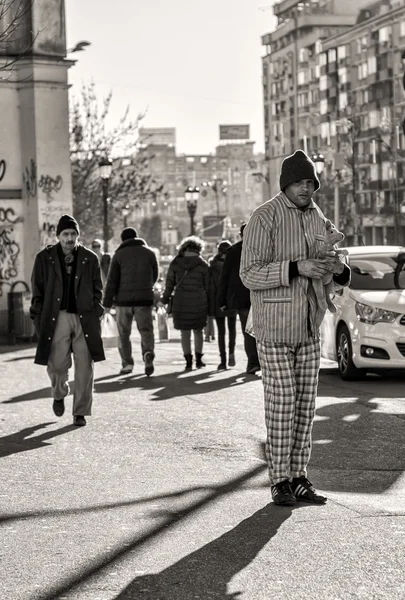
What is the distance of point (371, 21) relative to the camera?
101750 mm

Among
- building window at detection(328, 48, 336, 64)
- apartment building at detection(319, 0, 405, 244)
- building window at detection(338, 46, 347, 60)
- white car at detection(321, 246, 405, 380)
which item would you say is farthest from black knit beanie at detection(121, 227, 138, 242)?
building window at detection(328, 48, 336, 64)

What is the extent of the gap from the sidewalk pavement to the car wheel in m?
2.07

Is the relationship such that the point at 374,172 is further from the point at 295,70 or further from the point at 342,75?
the point at 295,70

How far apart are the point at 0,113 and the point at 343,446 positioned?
15534 millimetres

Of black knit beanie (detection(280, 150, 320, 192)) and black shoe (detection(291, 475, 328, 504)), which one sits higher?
black knit beanie (detection(280, 150, 320, 192))

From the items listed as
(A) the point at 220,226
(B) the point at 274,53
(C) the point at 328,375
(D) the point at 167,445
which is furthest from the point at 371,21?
(D) the point at 167,445

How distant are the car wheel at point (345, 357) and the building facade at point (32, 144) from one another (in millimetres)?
9484

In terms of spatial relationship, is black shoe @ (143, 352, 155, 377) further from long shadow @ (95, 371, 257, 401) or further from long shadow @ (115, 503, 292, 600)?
long shadow @ (115, 503, 292, 600)

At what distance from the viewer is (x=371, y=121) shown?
10331 centimetres

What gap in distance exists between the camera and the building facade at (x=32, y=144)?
78.3 ft

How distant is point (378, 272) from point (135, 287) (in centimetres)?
305

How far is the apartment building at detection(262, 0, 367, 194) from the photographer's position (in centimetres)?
12238

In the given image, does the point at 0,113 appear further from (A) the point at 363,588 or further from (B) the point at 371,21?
(B) the point at 371,21

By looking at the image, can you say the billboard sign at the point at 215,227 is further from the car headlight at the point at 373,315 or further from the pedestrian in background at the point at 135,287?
the car headlight at the point at 373,315
